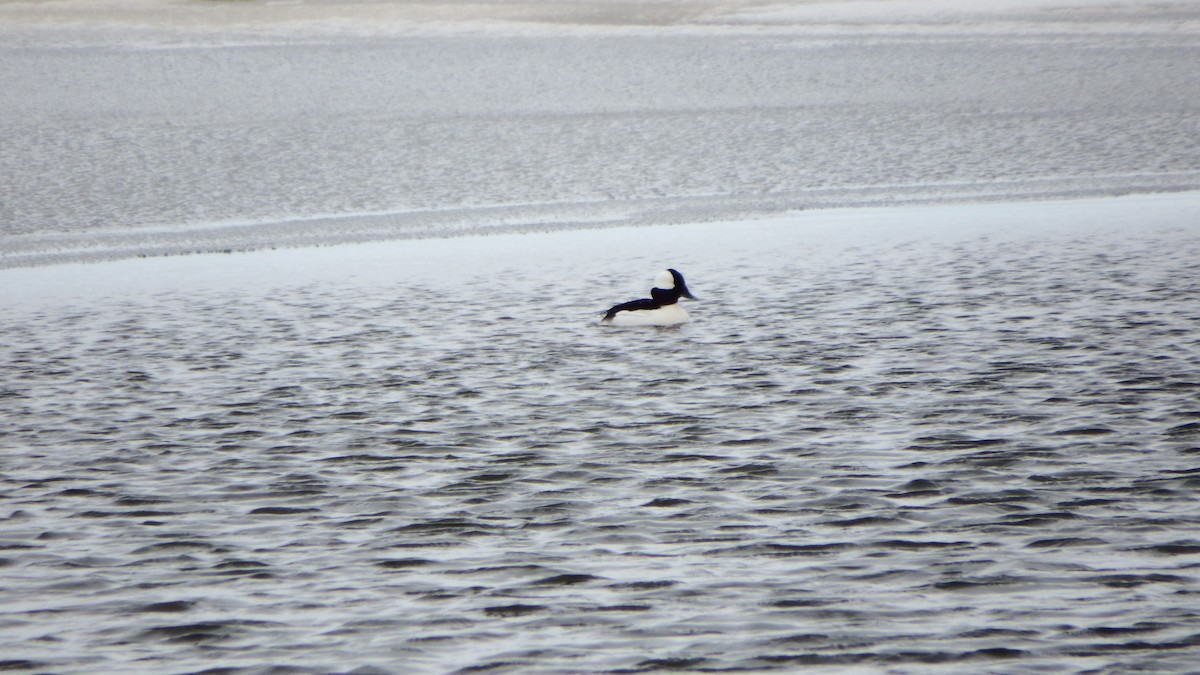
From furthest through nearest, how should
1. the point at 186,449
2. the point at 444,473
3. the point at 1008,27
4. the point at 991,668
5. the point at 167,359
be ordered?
the point at 1008,27
the point at 167,359
the point at 186,449
the point at 444,473
the point at 991,668

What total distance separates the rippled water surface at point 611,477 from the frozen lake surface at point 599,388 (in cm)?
3

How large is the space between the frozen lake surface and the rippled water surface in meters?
0.03

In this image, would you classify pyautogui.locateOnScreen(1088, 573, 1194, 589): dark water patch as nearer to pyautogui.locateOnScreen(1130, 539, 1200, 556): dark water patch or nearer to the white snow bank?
pyautogui.locateOnScreen(1130, 539, 1200, 556): dark water patch

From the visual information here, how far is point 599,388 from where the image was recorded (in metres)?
8.13

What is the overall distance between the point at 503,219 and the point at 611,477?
1065cm

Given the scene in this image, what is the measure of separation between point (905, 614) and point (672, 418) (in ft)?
10.00

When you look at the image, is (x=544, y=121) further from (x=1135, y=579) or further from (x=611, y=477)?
(x=1135, y=579)

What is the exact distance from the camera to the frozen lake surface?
4.43 metres

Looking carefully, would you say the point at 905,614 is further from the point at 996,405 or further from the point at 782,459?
the point at 996,405

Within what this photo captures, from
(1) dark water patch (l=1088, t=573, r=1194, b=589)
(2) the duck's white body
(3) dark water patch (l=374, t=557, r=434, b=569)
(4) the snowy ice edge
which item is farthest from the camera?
(4) the snowy ice edge

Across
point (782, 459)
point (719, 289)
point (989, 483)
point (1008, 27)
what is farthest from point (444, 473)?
point (1008, 27)

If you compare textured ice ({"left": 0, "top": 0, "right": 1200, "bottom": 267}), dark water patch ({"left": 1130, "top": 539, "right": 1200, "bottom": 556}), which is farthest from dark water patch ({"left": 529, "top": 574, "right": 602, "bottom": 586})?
textured ice ({"left": 0, "top": 0, "right": 1200, "bottom": 267})

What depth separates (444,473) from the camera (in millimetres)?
6270

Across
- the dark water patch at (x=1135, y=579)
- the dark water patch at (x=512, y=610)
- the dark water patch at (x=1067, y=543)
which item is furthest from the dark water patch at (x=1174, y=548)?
the dark water patch at (x=512, y=610)
